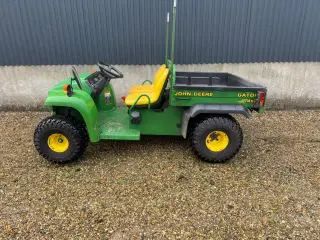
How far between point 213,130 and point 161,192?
3.48 ft

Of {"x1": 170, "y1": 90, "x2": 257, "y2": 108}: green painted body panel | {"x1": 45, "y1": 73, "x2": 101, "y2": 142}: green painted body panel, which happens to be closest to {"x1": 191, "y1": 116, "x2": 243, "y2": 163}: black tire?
{"x1": 170, "y1": 90, "x2": 257, "y2": 108}: green painted body panel

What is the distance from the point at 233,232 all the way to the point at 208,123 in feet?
4.53

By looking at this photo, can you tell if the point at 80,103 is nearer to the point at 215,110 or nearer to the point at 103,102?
the point at 103,102

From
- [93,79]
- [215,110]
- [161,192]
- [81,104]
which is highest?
[93,79]

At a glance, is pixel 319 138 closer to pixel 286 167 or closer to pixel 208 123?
pixel 286 167

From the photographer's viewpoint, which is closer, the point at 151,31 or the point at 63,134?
the point at 63,134

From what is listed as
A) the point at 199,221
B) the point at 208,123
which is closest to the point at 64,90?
the point at 208,123

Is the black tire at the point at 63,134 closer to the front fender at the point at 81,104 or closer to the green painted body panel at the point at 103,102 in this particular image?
the front fender at the point at 81,104

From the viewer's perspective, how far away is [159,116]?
369 cm

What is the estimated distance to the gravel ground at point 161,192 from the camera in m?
2.54

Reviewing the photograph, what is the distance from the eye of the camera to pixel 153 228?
8.36 ft

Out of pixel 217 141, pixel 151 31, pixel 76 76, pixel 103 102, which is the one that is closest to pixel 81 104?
pixel 76 76

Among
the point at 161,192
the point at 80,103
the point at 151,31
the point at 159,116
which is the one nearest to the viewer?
the point at 161,192

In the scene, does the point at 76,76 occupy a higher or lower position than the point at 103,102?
higher
